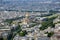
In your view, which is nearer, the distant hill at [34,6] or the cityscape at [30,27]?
the cityscape at [30,27]

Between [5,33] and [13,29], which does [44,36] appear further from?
[13,29]

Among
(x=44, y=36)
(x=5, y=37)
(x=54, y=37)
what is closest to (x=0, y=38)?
(x=5, y=37)


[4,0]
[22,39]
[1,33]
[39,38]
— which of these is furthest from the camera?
[4,0]

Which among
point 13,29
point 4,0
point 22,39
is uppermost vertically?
point 22,39

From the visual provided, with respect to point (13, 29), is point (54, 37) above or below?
above

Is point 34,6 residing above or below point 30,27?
below

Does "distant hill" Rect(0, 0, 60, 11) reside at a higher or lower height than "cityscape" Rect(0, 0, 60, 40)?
lower

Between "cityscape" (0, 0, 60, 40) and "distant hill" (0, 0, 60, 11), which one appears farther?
"distant hill" (0, 0, 60, 11)

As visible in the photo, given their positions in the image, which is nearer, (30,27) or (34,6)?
(30,27)

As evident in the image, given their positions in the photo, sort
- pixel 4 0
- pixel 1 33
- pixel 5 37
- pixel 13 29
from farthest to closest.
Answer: pixel 4 0
pixel 13 29
pixel 1 33
pixel 5 37

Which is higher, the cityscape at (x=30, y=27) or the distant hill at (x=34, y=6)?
the cityscape at (x=30, y=27)

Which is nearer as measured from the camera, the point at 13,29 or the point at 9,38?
the point at 9,38
